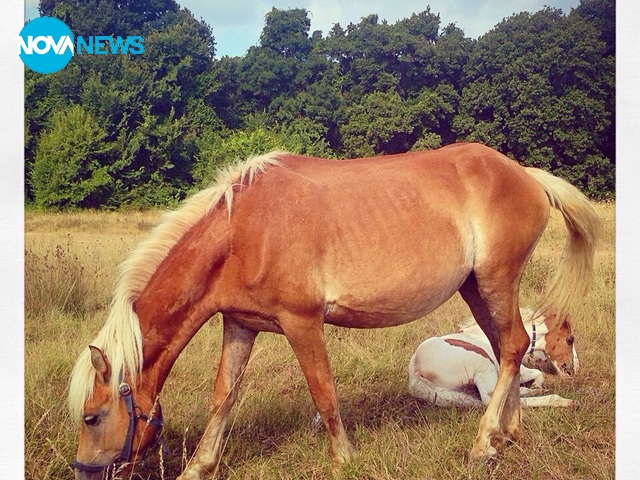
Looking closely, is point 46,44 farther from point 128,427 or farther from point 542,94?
point 542,94

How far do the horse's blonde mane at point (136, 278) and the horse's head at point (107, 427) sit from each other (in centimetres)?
3

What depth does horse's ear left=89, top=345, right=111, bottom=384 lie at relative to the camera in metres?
2.47

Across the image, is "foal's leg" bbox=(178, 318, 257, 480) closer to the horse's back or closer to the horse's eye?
the horse's back

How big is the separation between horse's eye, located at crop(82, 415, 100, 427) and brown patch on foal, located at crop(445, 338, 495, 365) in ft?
8.09

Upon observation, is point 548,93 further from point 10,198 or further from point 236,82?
point 10,198

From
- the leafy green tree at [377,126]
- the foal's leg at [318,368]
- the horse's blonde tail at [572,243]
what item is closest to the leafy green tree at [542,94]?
the horse's blonde tail at [572,243]

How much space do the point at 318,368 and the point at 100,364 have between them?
1048 millimetres

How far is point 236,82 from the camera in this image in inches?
151

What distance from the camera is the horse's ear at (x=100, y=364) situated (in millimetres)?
2467

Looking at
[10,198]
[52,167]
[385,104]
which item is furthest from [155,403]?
[385,104]

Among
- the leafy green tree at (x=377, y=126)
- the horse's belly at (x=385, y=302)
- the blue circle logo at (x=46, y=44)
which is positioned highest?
the blue circle logo at (x=46, y=44)

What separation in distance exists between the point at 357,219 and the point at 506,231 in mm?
926

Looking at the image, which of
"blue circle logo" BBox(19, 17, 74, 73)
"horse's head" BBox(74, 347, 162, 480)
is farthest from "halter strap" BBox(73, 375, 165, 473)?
"blue circle logo" BBox(19, 17, 74, 73)

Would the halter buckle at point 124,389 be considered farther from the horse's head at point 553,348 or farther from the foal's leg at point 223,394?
the horse's head at point 553,348
